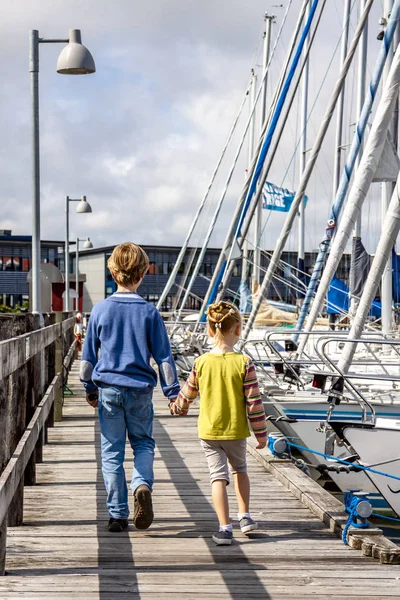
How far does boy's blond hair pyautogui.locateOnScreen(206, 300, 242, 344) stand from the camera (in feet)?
19.3

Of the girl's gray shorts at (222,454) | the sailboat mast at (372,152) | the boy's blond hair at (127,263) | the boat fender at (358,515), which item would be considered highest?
the sailboat mast at (372,152)

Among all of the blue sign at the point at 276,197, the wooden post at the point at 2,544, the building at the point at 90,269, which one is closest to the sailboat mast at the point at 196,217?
the blue sign at the point at 276,197

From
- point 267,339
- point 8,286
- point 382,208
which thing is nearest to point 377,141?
point 267,339

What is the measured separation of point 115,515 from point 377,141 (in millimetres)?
8818

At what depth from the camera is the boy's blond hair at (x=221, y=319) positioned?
5.88m

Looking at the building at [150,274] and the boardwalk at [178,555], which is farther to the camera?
the building at [150,274]

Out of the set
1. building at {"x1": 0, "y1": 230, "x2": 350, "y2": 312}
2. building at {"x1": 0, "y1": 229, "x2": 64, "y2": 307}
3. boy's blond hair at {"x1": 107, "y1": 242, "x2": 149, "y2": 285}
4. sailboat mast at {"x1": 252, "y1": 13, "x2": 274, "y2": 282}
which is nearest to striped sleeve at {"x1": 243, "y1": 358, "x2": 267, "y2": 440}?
boy's blond hair at {"x1": 107, "y1": 242, "x2": 149, "y2": 285}

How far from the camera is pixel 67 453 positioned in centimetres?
980

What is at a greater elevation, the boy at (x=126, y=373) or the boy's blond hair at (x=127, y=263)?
the boy's blond hair at (x=127, y=263)

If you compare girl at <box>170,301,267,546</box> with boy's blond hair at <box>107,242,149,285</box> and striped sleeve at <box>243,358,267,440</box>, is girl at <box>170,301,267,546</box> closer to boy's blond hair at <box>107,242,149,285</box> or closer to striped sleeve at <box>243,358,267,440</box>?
striped sleeve at <box>243,358,267,440</box>

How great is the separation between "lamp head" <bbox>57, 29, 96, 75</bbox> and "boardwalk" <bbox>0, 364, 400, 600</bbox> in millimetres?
6655

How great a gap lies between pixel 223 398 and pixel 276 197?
31.0 meters

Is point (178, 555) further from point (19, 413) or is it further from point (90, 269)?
point (90, 269)

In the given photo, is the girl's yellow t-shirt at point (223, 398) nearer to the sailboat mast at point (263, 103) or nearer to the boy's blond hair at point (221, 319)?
the boy's blond hair at point (221, 319)
